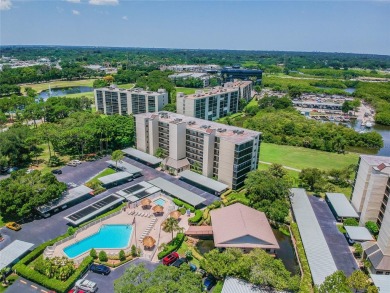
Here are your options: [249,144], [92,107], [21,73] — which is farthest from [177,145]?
[21,73]

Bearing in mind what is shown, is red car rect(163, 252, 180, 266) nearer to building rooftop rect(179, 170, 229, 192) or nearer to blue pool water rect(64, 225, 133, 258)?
blue pool water rect(64, 225, 133, 258)

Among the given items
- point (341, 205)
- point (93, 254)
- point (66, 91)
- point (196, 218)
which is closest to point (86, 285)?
point (93, 254)

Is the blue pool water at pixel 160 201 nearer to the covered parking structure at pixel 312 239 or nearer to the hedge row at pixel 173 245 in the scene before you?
the hedge row at pixel 173 245

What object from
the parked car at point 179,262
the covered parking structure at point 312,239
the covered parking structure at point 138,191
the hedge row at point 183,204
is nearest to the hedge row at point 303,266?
the covered parking structure at point 312,239

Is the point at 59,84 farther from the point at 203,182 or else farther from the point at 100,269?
the point at 100,269

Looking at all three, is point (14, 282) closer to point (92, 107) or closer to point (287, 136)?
point (287, 136)

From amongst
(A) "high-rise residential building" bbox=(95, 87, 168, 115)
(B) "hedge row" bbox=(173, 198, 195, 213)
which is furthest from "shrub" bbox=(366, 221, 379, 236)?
(A) "high-rise residential building" bbox=(95, 87, 168, 115)
